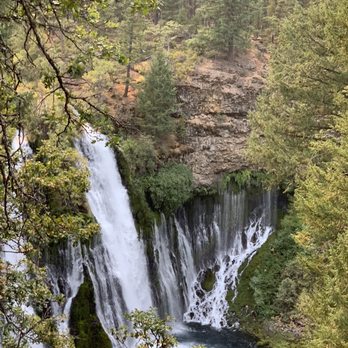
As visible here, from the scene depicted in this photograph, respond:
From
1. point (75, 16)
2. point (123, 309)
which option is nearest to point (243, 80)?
point (123, 309)

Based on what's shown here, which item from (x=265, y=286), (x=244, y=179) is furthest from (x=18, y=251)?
(x=244, y=179)

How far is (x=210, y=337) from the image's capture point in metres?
15.1

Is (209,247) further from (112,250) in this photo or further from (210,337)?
(112,250)

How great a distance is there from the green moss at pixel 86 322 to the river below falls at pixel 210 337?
3.52 m

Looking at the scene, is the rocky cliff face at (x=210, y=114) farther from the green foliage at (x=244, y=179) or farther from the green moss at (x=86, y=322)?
the green moss at (x=86, y=322)

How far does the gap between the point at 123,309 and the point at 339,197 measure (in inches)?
299

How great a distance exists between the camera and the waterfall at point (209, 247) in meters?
16.4

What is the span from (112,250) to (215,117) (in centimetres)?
951

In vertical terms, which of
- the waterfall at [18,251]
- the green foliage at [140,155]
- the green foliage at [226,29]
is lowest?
the waterfall at [18,251]

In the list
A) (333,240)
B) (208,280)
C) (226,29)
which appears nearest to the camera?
(333,240)

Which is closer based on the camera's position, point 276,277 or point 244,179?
point 276,277

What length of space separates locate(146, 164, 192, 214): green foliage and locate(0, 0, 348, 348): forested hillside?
49mm

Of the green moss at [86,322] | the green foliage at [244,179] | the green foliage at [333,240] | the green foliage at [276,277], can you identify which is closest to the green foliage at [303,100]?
the green foliage at [333,240]

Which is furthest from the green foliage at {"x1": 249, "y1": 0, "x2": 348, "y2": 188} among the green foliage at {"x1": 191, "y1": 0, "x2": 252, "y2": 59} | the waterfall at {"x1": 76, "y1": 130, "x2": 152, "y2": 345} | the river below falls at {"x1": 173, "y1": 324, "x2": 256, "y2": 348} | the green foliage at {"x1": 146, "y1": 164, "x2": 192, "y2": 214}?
the green foliage at {"x1": 191, "y1": 0, "x2": 252, "y2": 59}
